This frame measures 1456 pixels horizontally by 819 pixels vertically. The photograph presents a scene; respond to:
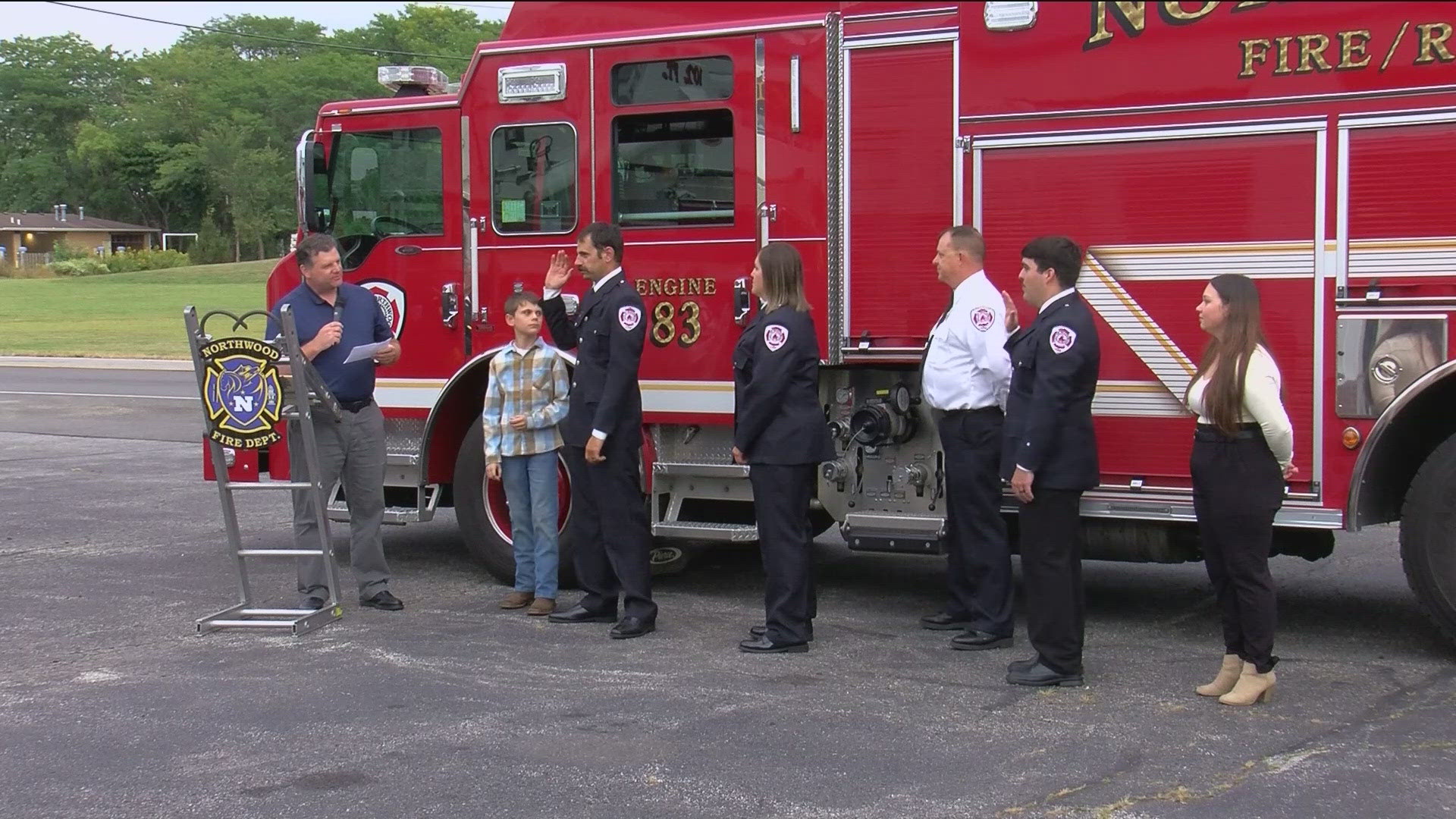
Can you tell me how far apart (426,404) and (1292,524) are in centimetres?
449

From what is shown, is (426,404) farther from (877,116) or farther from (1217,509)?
(1217,509)

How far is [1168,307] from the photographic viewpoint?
6395 millimetres

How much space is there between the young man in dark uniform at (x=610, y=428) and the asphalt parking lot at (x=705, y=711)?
1.05 feet

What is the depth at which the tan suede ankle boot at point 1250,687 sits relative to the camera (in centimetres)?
555

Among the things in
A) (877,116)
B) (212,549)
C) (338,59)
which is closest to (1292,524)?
(877,116)

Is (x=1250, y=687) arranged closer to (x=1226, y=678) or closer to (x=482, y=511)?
(x=1226, y=678)

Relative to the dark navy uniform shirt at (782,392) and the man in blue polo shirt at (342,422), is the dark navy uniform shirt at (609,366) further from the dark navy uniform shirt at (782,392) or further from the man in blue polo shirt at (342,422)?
the man in blue polo shirt at (342,422)

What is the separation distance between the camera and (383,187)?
322 inches

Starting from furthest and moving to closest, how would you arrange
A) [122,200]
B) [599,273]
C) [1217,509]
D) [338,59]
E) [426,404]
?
[122,200] < [338,59] < [426,404] < [599,273] < [1217,509]

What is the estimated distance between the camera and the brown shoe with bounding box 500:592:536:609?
7453 millimetres

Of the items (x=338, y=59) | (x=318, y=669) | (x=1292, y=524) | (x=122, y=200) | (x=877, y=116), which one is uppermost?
(x=338, y=59)

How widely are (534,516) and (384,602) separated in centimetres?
87

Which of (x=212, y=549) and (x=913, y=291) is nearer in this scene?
(x=913, y=291)

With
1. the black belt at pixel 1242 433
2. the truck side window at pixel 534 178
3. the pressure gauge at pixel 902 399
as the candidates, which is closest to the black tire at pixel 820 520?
the pressure gauge at pixel 902 399
